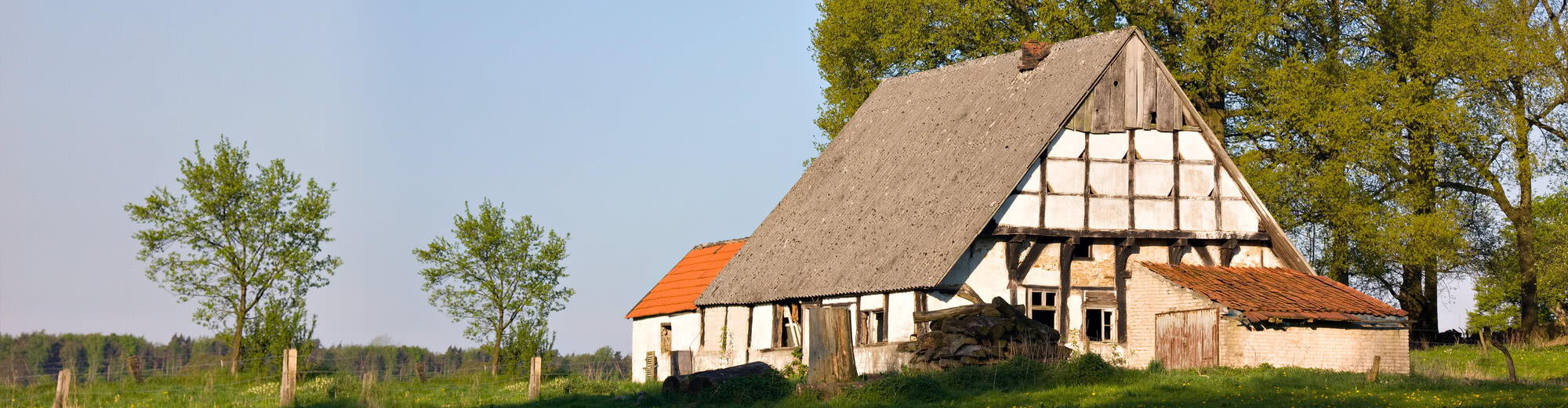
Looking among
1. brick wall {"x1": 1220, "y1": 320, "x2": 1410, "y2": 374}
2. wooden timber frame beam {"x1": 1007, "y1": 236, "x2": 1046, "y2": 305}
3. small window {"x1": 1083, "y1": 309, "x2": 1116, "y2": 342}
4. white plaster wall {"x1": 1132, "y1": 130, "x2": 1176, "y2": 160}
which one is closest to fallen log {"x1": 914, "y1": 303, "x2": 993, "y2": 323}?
wooden timber frame beam {"x1": 1007, "y1": 236, "x2": 1046, "y2": 305}

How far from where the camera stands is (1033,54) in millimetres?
36906

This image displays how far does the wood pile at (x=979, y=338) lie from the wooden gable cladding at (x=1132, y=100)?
487 centimetres

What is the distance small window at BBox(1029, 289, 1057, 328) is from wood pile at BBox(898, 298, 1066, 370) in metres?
1.39

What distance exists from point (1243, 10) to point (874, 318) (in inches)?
551

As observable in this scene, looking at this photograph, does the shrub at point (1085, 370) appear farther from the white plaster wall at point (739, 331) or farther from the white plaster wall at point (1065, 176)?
the white plaster wall at point (739, 331)

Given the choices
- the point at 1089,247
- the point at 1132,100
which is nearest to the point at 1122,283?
the point at 1089,247

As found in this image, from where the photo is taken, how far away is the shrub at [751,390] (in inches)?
993

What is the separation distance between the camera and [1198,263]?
107 ft

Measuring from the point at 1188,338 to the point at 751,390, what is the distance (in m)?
9.22

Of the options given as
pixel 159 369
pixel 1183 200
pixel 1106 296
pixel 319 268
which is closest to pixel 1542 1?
pixel 1183 200

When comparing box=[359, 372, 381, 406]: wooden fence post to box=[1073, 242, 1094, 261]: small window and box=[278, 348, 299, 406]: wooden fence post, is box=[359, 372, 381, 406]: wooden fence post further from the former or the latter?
box=[1073, 242, 1094, 261]: small window

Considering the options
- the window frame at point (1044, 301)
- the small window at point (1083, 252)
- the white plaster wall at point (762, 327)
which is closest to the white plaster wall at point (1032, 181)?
the small window at point (1083, 252)

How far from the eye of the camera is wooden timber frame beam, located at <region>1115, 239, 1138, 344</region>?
103 feet

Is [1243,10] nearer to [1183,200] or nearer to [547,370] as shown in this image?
A: [1183,200]
